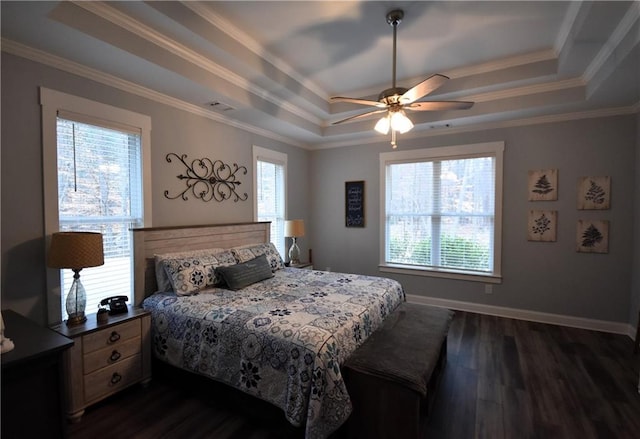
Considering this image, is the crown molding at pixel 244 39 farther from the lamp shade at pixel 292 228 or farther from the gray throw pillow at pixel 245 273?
the gray throw pillow at pixel 245 273

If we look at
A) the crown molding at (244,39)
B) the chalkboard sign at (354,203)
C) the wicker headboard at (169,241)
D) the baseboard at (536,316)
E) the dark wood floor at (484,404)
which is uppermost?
the crown molding at (244,39)

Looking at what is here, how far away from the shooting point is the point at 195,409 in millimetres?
2154

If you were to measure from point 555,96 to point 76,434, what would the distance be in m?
5.09

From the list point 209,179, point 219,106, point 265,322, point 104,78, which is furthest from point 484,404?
point 104,78

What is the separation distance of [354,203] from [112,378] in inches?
145

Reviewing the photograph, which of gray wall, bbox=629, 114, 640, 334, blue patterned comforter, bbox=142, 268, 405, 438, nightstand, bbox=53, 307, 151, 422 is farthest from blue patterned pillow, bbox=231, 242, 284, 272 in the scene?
gray wall, bbox=629, 114, 640, 334

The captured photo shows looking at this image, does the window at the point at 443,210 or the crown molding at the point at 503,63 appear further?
the window at the point at 443,210

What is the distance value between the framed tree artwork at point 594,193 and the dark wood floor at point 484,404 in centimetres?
151

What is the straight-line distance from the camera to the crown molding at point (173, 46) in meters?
2.01

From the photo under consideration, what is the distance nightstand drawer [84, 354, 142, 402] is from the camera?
2070 millimetres

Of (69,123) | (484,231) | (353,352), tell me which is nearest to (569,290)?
(484,231)

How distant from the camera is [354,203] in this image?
4.87 m

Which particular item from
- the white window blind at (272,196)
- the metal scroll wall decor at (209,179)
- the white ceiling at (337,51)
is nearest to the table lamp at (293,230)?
the white window blind at (272,196)

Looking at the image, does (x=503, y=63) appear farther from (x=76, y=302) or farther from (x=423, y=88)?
(x=76, y=302)
